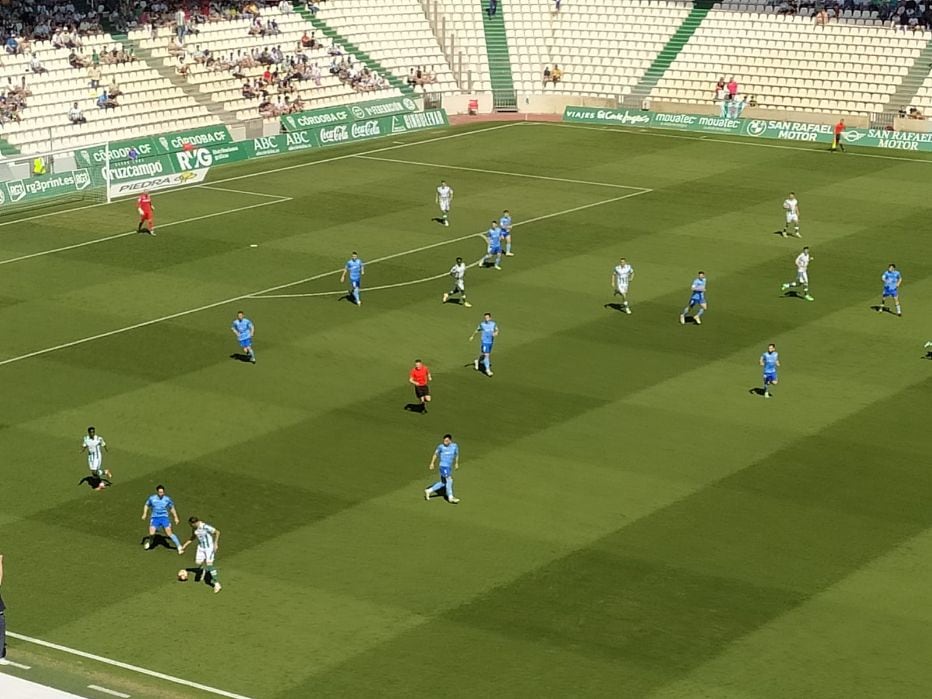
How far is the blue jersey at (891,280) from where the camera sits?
50.6 metres

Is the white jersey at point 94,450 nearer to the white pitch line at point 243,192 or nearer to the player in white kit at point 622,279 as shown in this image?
the player in white kit at point 622,279

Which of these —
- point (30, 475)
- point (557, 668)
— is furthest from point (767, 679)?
point (30, 475)

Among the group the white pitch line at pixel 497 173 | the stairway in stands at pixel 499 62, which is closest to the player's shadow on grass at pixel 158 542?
the white pitch line at pixel 497 173

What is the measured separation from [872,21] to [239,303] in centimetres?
5027

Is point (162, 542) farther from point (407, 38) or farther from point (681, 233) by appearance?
point (407, 38)

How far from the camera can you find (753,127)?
274ft

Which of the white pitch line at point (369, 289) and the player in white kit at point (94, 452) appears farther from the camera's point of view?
the white pitch line at point (369, 289)

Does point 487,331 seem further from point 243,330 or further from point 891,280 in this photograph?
point 891,280

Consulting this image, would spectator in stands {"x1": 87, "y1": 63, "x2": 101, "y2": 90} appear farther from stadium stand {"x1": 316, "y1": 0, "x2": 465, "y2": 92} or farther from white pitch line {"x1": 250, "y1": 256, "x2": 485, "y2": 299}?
white pitch line {"x1": 250, "y1": 256, "x2": 485, "y2": 299}

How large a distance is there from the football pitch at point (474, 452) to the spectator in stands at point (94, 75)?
14.2 metres

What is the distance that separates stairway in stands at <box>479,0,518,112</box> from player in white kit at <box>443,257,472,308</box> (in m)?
38.4

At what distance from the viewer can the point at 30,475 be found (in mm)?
37375

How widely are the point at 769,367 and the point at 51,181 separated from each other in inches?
1384

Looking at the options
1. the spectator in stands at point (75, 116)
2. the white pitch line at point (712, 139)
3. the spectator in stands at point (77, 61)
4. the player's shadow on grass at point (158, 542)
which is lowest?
the white pitch line at point (712, 139)
